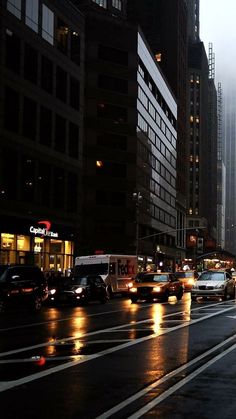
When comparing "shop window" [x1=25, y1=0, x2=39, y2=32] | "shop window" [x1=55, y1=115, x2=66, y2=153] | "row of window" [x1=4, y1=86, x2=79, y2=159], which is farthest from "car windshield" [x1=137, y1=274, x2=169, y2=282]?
"shop window" [x1=25, y1=0, x2=39, y2=32]

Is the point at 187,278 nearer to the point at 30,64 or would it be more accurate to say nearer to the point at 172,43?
the point at 30,64

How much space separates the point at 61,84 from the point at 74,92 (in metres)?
2.86

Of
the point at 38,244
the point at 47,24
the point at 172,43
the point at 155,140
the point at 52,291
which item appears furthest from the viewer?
the point at 172,43

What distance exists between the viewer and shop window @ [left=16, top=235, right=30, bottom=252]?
49.2 m

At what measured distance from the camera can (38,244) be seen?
5191 centimetres

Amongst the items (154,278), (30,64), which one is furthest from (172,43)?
(154,278)

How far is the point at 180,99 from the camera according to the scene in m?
134

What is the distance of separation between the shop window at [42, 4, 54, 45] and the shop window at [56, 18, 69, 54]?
1.41 m

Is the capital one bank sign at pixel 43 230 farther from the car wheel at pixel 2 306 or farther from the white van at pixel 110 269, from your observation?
the car wheel at pixel 2 306

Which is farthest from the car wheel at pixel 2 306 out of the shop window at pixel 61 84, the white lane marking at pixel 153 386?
the shop window at pixel 61 84

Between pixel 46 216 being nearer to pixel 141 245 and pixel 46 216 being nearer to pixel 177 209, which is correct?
pixel 141 245

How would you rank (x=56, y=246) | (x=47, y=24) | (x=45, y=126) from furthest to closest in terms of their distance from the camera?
(x=56, y=246) < (x=47, y=24) < (x=45, y=126)

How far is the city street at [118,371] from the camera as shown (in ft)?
24.4

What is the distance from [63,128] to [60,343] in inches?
1764
